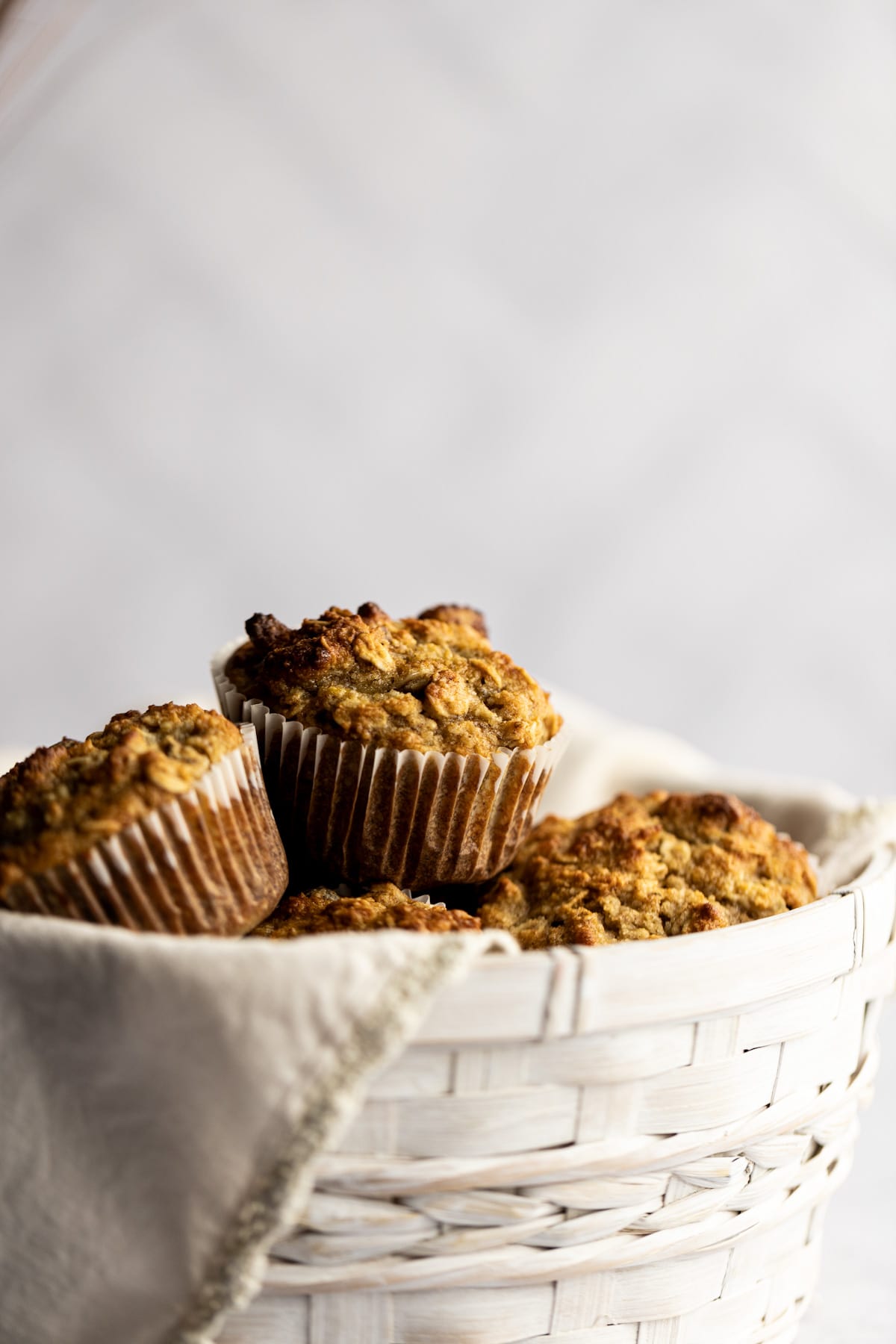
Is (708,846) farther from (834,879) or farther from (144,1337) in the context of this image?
(144,1337)

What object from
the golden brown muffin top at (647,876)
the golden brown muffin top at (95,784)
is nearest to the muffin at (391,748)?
the golden brown muffin top at (647,876)

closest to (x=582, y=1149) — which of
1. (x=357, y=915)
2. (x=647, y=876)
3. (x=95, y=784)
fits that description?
(x=357, y=915)

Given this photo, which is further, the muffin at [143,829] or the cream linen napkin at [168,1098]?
the muffin at [143,829]

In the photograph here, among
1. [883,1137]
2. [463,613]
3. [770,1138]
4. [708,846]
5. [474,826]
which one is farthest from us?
[883,1137]

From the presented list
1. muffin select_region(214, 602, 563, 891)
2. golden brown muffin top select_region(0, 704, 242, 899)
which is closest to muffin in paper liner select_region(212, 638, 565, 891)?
muffin select_region(214, 602, 563, 891)

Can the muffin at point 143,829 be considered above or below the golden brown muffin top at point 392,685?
below

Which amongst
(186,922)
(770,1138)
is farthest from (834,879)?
(186,922)

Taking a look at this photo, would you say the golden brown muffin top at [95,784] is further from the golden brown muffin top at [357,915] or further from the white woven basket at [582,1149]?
the white woven basket at [582,1149]
